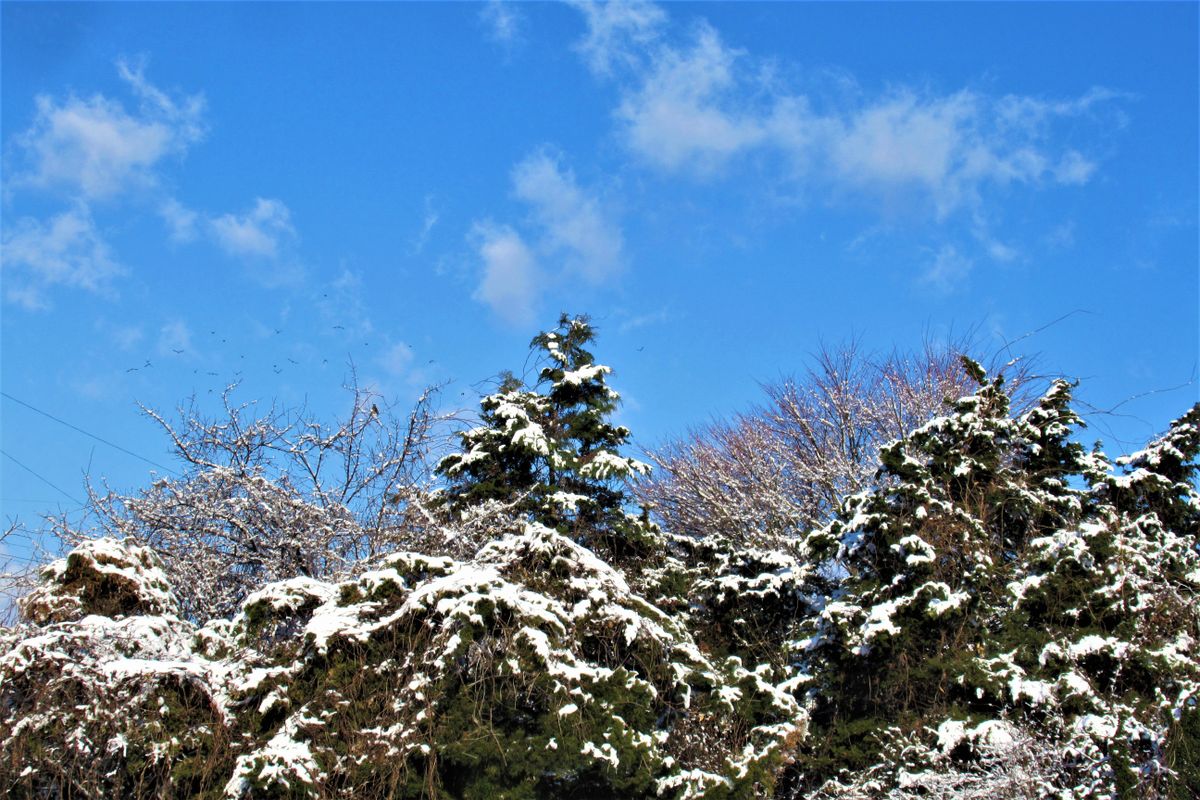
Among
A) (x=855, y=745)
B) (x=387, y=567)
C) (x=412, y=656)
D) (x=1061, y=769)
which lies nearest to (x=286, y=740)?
(x=412, y=656)

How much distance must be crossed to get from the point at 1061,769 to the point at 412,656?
4461mm

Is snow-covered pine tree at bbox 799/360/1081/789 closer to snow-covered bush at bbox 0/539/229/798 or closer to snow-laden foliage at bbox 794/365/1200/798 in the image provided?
snow-laden foliage at bbox 794/365/1200/798

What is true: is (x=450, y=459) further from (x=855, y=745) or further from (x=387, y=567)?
(x=855, y=745)

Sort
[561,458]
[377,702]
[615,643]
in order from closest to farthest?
[377,702] → [615,643] → [561,458]

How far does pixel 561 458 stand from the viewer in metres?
10.9

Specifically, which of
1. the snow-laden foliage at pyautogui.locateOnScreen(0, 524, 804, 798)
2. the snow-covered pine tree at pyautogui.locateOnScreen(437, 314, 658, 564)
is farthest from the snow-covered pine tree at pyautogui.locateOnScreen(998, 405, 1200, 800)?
the snow-covered pine tree at pyautogui.locateOnScreen(437, 314, 658, 564)

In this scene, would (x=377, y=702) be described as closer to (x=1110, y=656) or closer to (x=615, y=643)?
(x=615, y=643)

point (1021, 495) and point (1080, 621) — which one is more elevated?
point (1021, 495)

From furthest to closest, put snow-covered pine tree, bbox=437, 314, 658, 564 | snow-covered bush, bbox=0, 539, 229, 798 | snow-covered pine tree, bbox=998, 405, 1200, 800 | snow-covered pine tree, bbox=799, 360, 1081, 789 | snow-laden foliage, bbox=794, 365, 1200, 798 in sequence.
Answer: snow-covered pine tree, bbox=437, 314, 658, 564 < snow-covered pine tree, bbox=799, 360, 1081, 789 < snow-laden foliage, bbox=794, 365, 1200, 798 < snow-covered pine tree, bbox=998, 405, 1200, 800 < snow-covered bush, bbox=0, 539, 229, 798

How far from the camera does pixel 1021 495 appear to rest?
878cm

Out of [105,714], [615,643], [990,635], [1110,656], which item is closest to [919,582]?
[990,635]

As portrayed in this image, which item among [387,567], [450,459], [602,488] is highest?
[450,459]

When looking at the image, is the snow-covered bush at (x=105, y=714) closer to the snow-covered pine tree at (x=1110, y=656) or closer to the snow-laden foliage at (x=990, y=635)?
the snow-laden foliage at (x=990, y=635)

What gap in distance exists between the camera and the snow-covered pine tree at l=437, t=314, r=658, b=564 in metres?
10.8
